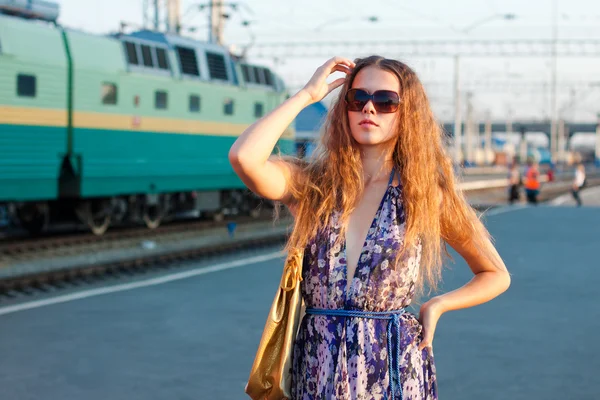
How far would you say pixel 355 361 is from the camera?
12.0ft

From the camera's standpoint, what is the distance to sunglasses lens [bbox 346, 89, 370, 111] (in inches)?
149

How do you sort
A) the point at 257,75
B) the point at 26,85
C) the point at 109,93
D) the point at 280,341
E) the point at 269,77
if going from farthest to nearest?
the point at 269,77 < the point at 257,75 < the point at 109,93 < the point at 26,85 < the point at 280,341

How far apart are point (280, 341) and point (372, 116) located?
0.85m

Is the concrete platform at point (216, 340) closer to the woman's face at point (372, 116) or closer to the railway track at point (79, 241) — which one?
the railway track at point (79, 241)

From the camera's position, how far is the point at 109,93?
2055cm

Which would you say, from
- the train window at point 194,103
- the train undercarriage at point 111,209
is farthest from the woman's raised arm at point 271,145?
the train window at point 194,103

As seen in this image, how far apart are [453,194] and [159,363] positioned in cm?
530

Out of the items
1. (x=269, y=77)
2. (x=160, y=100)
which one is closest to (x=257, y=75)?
(x=269, y=77)

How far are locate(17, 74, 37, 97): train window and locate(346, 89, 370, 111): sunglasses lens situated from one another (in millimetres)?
14990

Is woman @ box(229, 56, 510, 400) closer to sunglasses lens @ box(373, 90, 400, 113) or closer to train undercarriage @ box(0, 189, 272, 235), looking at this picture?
sunglasses lens @ box(373, 90, 400, 113)

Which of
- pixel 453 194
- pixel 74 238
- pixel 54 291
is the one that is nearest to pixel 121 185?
pixel 74 238

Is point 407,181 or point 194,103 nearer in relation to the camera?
point 407,181

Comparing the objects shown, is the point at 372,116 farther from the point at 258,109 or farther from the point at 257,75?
the point at 257,75

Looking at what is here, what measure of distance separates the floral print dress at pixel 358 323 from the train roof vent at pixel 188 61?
1979cm
